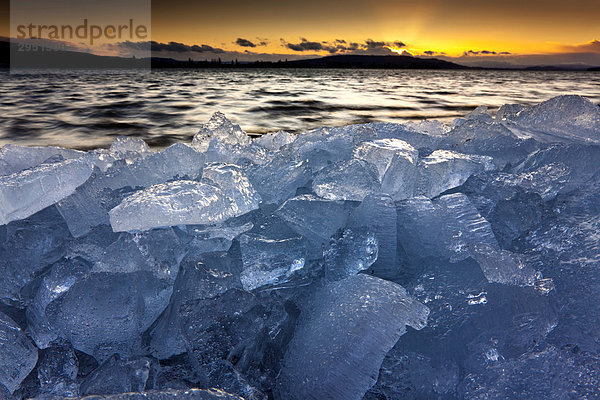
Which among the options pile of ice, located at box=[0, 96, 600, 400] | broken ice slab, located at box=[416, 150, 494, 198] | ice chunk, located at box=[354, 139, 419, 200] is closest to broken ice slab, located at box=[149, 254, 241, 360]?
pile of ice, located at box=[0, 96, 600, 400]

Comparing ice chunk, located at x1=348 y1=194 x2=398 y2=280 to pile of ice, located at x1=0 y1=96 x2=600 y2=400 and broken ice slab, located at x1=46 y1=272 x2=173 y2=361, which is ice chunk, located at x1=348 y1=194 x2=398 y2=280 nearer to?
pile of ice, located at x1=0 y1=96 x2=600 y2=400

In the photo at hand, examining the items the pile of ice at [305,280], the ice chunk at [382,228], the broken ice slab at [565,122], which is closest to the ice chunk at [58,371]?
the pile of ice at [305,280]

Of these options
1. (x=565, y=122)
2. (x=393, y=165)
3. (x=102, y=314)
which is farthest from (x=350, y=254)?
(x=565, y=122)

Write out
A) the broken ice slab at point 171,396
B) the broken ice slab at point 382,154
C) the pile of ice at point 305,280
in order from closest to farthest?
the broken ice slab at point 171,396 < the pile of ice at point 305,280 < the broken ice slab at point 382,154

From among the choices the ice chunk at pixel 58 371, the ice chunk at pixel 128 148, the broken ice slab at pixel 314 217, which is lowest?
the ice chunk at pixel 58 371

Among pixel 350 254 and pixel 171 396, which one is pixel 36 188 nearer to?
pixel 171 396

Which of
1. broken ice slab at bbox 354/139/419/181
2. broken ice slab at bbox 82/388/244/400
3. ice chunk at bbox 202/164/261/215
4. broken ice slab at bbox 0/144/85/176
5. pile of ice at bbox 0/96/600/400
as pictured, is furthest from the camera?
broken ice slab at bbox 0/144/85/176

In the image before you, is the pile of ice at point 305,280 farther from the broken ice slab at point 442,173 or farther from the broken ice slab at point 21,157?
the broken ice slab at point 21,157
